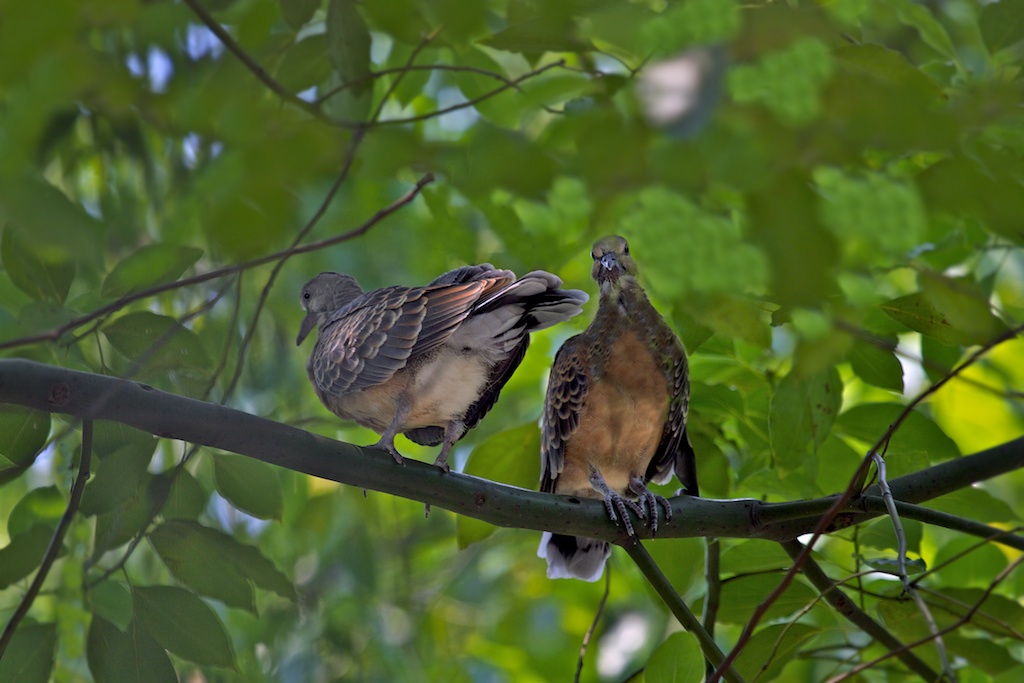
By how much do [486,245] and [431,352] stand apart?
420 millimetres

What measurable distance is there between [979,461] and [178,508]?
1854 mm

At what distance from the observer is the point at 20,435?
204 centimetres

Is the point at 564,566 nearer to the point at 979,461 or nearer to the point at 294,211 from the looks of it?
the point at 979,461

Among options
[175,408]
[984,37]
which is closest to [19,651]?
[175,408]

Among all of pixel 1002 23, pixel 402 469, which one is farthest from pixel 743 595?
pixel 1002 23

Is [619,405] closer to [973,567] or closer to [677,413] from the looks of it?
[677,413]

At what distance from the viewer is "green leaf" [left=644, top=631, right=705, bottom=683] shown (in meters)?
2.37

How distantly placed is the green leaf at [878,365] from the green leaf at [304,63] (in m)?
1.63

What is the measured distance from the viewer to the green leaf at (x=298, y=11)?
2207 mm

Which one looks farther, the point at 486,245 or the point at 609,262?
the point at 486,245

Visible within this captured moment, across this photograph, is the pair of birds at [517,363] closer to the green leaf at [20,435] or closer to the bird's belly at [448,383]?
the bird's belly at [448,383]

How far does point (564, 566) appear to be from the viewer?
3.48 meters

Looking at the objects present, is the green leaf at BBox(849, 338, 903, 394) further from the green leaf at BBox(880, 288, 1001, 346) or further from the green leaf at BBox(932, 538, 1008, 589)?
the green leaf at BBox(932, 538, 1008, 589)

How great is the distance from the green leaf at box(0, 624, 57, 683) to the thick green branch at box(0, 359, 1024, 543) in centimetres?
67
